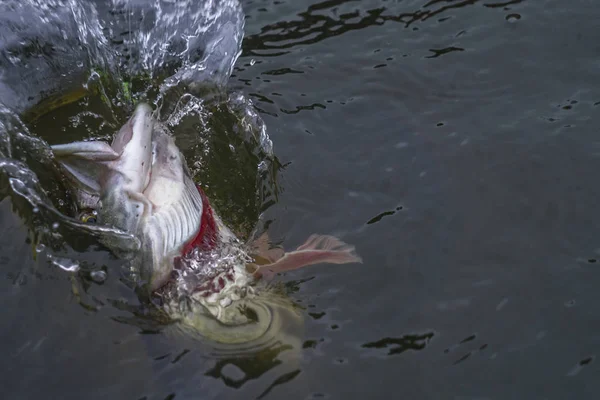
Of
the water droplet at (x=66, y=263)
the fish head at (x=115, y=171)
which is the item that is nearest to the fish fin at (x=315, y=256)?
the fish head at (x=115, y=171)

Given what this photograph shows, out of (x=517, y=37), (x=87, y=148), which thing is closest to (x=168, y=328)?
(x=87, y=148)

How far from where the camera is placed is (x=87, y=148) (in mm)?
3459

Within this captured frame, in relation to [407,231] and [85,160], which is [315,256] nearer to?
[407,231]

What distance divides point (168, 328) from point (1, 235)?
128 cm

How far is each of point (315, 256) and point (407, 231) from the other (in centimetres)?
67

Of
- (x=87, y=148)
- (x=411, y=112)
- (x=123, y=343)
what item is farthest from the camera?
(x=411, y=112)

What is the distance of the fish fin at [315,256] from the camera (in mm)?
4027

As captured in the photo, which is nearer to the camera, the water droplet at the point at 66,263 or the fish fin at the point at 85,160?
the fish fin at the point at 85,160

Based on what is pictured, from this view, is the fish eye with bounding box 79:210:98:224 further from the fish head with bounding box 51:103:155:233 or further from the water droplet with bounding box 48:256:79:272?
the water droplet with bounding box 48:256:79:272

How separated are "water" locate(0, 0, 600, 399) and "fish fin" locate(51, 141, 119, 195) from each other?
19.7 inches

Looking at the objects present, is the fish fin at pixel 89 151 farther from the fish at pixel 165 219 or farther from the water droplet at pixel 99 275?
the water droplet at pixel 99 275

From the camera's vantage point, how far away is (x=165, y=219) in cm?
362

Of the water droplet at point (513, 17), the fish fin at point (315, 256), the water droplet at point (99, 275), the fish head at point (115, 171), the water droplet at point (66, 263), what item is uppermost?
the fish head at point (115, 171)

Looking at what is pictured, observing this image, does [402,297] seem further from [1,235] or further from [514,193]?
[1,235]
